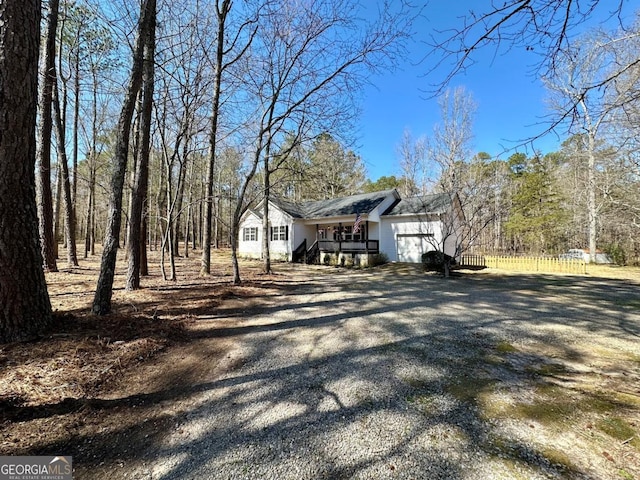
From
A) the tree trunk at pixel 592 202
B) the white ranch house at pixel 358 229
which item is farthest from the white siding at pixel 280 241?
the tree trunk at pixel 592 202

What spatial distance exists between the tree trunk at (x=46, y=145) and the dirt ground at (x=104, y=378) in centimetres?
543

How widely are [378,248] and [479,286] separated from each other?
26.3 ft

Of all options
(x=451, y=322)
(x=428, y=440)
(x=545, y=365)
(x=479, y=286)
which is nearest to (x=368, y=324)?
(x=451, y=322)

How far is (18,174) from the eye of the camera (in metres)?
3.34

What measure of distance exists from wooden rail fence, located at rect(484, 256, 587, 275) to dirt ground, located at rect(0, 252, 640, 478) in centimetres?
1324

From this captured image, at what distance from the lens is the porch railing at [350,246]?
56.8 feet

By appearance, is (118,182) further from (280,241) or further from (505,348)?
(280,241)

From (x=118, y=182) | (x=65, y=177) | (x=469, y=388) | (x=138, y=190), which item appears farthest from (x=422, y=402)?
(x=65, y=177)

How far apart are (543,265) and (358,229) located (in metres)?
10.1

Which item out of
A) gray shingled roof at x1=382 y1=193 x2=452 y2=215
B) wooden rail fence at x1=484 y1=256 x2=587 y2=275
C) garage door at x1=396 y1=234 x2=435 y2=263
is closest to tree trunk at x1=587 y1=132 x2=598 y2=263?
wooden rail fence at x1=484 y1=256 x2=587 y2=275

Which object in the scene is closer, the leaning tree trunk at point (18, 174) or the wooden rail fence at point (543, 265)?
the leaning tree trunk at point (18, 174)

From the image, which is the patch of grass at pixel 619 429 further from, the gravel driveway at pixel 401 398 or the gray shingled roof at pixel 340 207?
the gray shingled roof at pixel 340 207

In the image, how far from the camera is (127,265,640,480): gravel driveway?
1.99 meters

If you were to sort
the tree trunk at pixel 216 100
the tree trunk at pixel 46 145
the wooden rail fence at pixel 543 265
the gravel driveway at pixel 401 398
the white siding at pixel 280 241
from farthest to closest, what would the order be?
1. the white siding at pixel 280 241
2. the wooden rail fence at pixel 543 265
3. the tree trunk at pixel 216 100
4. the tree trunk at pixel 46 145
5. the gravel driveway at pixel 401 398
